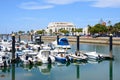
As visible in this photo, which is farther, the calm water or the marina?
the marina

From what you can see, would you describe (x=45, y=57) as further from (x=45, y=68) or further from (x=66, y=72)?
(x=66, y=72)

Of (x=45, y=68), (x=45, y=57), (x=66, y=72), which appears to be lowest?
(x=66, y=72)

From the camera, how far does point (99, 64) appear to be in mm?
54219

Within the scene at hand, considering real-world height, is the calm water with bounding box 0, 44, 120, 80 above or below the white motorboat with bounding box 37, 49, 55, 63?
below

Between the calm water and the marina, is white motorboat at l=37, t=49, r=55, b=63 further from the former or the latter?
the calm water

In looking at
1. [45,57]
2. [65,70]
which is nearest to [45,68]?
[65,70]

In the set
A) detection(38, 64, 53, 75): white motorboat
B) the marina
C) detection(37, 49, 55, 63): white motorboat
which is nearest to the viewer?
the marina

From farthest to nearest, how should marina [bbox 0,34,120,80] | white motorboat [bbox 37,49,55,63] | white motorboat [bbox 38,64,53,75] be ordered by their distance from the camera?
white motorboat [bbox 37,49,55,63]
white motorboat [bbox 38,64,53,75]
marina [bbox 0,34,120,80]

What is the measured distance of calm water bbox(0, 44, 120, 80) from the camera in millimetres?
41709

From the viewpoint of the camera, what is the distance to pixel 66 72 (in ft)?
151

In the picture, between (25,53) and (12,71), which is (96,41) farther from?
(12,71)

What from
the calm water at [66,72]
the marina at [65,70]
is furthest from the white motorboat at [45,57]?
the calm water at [66,72]

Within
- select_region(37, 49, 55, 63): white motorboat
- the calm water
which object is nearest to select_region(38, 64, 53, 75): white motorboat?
the calm water

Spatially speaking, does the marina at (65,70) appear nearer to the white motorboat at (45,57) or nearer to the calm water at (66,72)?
the calm water at (66,72)
